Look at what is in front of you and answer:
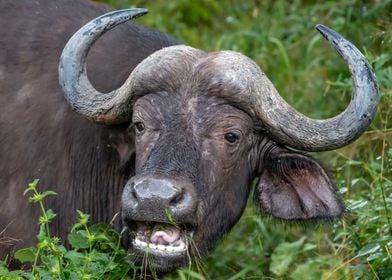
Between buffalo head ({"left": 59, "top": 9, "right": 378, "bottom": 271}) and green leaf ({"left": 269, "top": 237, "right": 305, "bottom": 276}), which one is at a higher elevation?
buffalo head ({"left": 59, "top": 9, "right": 378, "bottom": 271})

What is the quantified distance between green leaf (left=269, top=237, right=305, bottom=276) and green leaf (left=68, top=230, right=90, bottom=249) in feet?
5.74

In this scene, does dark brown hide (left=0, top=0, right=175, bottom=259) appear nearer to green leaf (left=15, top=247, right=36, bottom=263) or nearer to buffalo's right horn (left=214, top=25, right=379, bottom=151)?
green leaf (left=15, top=247, right=36, bottom=263)

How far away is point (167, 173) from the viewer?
23.1ft

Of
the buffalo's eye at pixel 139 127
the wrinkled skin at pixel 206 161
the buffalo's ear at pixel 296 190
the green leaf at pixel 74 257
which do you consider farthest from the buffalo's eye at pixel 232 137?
the green leaf at pixel 74 257

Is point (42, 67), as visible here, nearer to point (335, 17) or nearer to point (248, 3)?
point (335, 17)

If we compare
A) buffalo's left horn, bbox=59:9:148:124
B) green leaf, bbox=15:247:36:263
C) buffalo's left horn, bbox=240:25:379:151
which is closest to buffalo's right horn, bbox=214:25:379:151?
buffalo's left horn, bbox=240:25:379:151

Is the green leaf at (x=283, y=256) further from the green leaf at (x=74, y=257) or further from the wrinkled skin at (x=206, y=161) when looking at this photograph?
the green leaf at (x=74, y=257)

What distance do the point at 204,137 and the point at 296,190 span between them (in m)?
0.76

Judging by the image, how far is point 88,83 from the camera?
7746 millimetres

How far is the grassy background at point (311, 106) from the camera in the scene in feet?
26.7

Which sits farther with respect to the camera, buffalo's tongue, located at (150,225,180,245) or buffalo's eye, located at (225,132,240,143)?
buffalo's eye, located at (225,132,240,143)

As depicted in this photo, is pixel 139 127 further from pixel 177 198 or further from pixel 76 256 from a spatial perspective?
pixel 76 256

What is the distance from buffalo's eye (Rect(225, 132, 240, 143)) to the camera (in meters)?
7.45

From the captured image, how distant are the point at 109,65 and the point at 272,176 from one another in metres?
1.25
